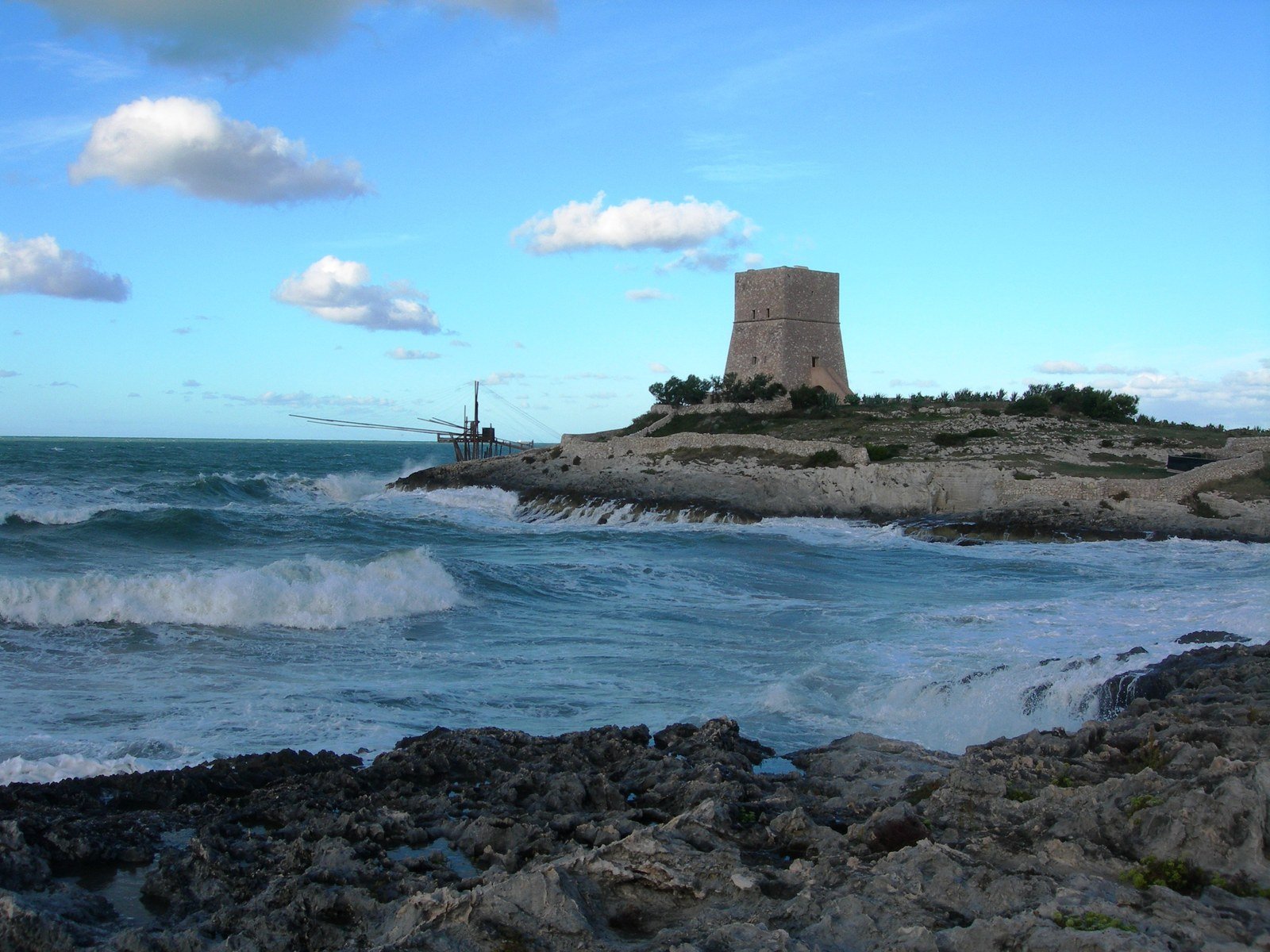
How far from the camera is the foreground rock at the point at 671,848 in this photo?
14.5 feet

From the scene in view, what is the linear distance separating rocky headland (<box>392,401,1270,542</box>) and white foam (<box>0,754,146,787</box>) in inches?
858

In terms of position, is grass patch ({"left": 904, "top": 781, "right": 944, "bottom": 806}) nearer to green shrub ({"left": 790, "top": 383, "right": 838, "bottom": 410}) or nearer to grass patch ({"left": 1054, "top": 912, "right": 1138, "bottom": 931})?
grass patch ({"left": 1054, "top": 912, "right": 1138, "bottom": 931})

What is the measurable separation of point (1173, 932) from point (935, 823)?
1785 millimetres

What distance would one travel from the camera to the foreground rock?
4.42m

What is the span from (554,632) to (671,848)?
8935mm

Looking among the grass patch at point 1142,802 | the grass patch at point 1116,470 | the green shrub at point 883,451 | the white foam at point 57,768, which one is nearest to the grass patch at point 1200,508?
the grass patch at point 1116,470

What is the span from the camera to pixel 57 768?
7.48 meters

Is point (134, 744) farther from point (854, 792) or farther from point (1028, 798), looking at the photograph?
point (1028, 798)

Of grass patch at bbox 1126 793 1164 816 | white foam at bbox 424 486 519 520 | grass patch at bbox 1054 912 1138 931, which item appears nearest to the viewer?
grass patch at bbox 1054 912 1138 931

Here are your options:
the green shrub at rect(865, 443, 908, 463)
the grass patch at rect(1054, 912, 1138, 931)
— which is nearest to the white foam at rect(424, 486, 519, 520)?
the green shrub at rect(865, 443, 908, 463)

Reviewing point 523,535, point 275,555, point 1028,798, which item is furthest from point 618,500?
point 1028,798

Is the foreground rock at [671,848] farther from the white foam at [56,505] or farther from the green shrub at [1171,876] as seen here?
the white foam at [56,505]

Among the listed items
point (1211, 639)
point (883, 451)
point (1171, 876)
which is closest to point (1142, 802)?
point (1171, 876)

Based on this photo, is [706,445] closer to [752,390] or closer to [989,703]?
[752,390]
